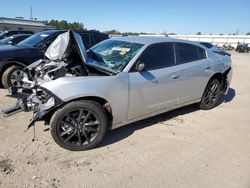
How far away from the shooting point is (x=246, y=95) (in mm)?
7215

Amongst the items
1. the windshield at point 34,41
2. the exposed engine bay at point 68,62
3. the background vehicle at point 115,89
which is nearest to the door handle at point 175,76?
the background vehicle at point 115,89

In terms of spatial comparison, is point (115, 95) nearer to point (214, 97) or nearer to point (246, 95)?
point (214, 97)

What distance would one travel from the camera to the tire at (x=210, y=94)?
5.41m

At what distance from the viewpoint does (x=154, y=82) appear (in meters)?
4.02

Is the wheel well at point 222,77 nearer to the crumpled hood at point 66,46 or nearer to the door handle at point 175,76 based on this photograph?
the door handle at point 175,76

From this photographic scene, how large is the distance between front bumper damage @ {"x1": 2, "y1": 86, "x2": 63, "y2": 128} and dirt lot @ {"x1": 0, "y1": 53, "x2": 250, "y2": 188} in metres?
0.48

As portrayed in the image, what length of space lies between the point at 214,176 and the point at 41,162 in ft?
7.64

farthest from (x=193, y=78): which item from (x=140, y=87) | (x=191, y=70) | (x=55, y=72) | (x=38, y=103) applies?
(x=38, y=103)

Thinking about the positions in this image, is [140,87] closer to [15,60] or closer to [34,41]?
[15,60]

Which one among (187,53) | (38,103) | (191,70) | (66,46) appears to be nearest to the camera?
(38,103)

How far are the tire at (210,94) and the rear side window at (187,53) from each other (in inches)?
28.0

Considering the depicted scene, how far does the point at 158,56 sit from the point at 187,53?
907mm

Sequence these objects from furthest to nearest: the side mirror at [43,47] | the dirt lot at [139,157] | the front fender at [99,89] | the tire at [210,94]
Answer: the side mirror at [43,47] → the tire at [210,94] → the front fender at [99,89] → the dirt lot at [139,157]

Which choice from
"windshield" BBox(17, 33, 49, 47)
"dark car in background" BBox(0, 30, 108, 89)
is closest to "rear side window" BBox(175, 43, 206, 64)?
"dark car in background" BBox(0, 30, 108, 89)
